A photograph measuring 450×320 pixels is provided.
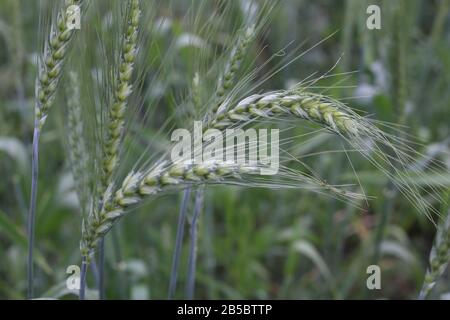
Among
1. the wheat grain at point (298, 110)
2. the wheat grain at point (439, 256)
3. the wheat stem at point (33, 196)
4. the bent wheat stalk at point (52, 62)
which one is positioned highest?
the bent wheat stalk at point (52, 62)

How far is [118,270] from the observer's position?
1600 millimetres

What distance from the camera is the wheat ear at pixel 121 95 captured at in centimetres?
97

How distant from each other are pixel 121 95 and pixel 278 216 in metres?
1.47

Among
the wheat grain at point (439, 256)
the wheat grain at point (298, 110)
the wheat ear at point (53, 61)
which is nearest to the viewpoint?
the wheat grain at point (298, 110)

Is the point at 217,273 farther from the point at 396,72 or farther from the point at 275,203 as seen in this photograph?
the point at 396,72

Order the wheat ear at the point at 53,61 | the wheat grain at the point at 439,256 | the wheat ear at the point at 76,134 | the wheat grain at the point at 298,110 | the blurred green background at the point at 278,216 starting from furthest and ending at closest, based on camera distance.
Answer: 1. the blurred green background at the point at 278,216
2. the wheat ear at the point at 76,134
3. the wheat grain at the point at 439,256
4. the wheat ear at the point at 53,61
5. the wheat grain at the point at 298,110

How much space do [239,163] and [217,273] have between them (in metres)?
1.61

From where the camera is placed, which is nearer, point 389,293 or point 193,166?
point 193,166

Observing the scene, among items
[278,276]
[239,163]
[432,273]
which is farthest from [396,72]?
[278,276]

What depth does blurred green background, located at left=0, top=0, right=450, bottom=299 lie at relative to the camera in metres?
1.76

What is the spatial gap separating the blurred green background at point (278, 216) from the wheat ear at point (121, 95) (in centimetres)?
32

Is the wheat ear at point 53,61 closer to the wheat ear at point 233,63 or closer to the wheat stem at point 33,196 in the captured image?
the wheat stem at point 33,196

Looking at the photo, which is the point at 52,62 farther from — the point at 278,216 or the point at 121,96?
the point at 278,216

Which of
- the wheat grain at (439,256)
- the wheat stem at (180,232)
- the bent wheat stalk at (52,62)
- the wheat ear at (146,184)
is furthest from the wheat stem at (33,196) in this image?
the wheat grain at (439,256)
